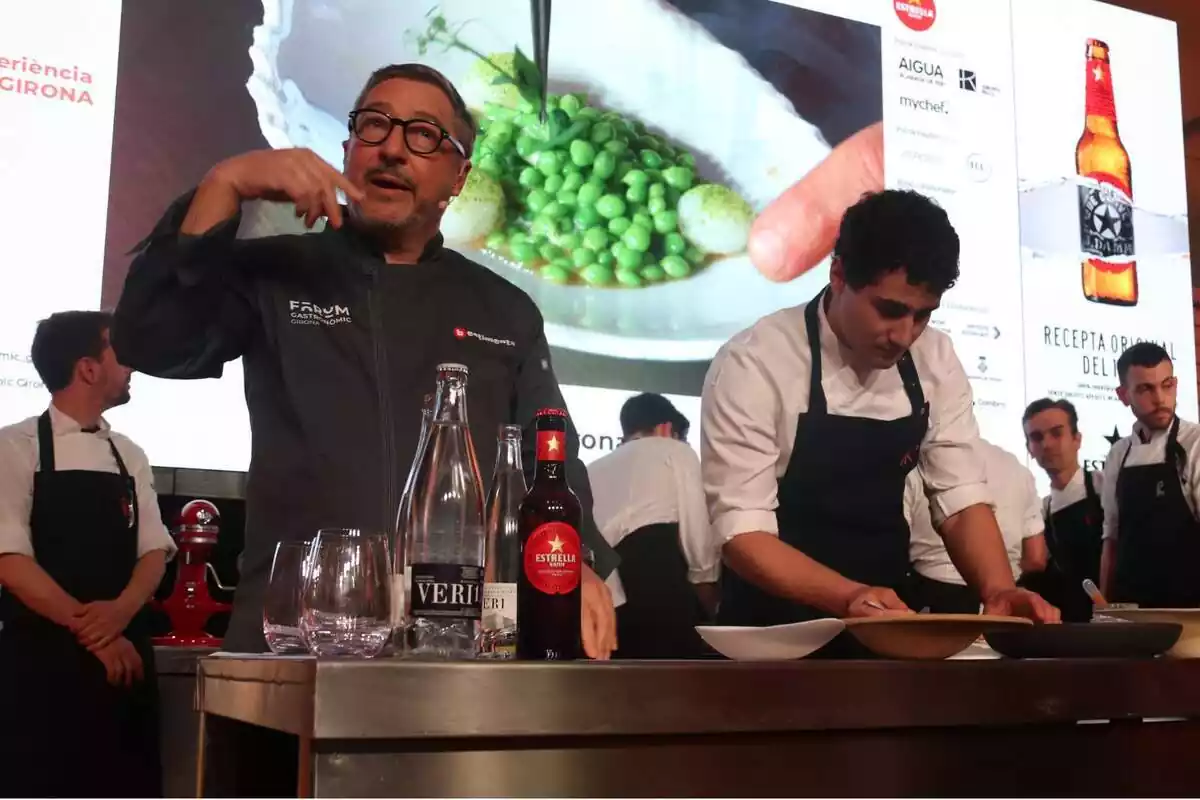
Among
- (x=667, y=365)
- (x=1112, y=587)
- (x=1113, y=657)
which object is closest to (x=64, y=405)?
(x=667, y=365)

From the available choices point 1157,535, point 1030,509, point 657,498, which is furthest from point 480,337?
point 1157,535

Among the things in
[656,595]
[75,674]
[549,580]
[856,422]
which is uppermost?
[856,422]

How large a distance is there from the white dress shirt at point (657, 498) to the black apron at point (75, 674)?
95 cm

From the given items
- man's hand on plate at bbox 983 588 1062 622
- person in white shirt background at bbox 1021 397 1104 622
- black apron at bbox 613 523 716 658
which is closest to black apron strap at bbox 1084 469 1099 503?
person in white shirt background at bbox 1021 397 1104 622

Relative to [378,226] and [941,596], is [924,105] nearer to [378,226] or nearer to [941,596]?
[941,596]

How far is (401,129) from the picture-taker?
4.09ft

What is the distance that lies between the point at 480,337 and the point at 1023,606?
0.69 metres

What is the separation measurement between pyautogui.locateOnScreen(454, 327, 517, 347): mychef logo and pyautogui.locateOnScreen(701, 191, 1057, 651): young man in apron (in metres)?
0.40

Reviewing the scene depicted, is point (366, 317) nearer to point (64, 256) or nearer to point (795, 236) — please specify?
point (64, 256)

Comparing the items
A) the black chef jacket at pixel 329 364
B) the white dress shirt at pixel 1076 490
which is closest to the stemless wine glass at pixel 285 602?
the black chef jacket at pixel 329 364

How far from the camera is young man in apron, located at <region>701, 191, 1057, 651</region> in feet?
5.26

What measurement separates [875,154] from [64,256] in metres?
1.99

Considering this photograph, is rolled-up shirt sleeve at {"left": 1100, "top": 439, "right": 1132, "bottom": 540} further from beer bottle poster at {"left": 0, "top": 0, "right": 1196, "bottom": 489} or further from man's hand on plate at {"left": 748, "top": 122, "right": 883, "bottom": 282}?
man's hand on plate at {"left": 748, "top": 122, "right": 883, "bottom": 282}

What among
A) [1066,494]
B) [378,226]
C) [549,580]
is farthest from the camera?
[1066,494]
